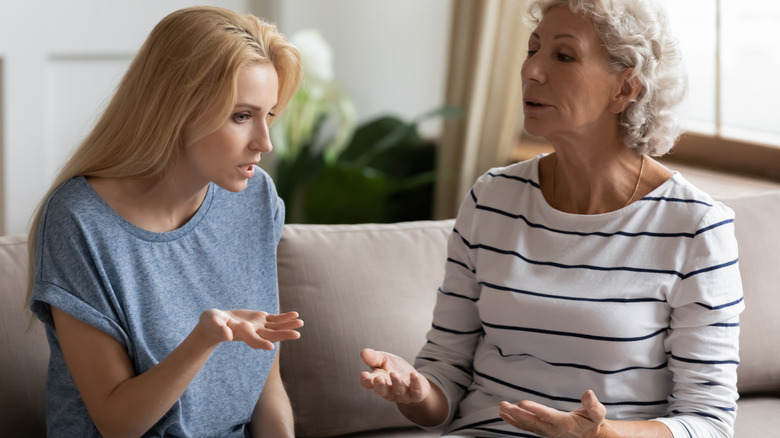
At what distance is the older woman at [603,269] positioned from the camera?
1379mm

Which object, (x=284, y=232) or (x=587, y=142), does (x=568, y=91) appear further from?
(x=284, y=232)

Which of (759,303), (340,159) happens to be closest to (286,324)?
(759,303)

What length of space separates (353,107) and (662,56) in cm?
243

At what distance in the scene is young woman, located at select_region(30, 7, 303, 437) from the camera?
4.11 feet

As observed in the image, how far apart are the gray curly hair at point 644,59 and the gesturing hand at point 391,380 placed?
0.54 m

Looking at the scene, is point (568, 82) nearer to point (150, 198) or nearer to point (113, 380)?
point (150, 198)

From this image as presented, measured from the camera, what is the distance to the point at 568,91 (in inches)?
56.0

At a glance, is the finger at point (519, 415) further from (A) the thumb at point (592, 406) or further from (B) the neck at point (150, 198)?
(B) the neck at point (150, 198)

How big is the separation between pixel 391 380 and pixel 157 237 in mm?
426

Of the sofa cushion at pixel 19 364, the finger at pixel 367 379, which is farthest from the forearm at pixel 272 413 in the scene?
the sofa cushion at pixel 19 364

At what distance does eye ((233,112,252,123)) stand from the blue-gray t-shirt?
0.21 meters

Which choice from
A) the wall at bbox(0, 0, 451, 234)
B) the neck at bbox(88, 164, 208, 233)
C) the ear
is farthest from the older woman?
the wall at bbox(0, 0, 451, 234)

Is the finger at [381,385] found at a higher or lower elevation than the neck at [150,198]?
lower

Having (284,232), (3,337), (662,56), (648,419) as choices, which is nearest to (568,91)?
(662,56)
